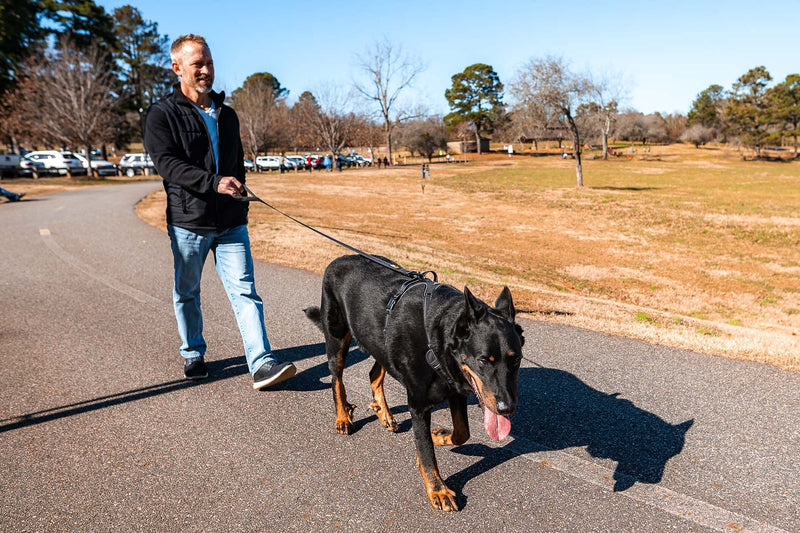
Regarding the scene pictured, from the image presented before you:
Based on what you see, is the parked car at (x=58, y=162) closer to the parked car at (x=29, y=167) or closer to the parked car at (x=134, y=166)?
the parked car at (x=29, y=167)

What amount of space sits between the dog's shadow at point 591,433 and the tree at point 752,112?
72804 mm

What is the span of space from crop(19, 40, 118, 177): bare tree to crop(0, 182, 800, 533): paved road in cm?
4013

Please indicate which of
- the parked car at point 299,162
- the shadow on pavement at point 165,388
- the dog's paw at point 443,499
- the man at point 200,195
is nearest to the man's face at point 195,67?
the man at point 200,195

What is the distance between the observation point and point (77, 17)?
5072cm

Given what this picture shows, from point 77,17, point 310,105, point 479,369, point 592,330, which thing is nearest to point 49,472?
point 479,369

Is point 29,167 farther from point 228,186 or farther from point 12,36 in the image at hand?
point 228,186

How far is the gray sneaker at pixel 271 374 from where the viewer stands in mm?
4047

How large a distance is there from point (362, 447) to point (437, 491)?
710 mm

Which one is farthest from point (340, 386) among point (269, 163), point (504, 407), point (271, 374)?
point (269, 163)

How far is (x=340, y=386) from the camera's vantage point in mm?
3584

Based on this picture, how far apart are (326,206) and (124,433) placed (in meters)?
20.4

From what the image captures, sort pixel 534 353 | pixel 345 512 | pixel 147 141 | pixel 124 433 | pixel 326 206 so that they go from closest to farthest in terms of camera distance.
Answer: pixel 345 512
pixel 124 433
pixel 147 141
pixel 534 353
pixel 326 206

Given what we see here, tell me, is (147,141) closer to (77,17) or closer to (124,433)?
(124,433)

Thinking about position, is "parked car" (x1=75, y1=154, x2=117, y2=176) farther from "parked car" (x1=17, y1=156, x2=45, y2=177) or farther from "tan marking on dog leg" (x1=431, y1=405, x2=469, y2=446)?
"tan marking on dog leg" (x1=431, y1=405, x2=469, y2=446)
